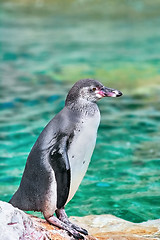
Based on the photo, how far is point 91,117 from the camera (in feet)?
14.6

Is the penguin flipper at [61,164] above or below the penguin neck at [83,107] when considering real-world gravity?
below

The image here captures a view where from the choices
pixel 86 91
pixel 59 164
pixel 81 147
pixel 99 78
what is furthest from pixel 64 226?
pixel 99 78

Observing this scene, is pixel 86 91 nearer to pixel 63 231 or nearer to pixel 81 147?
pixel 81 147

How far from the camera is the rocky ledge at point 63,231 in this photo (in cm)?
377

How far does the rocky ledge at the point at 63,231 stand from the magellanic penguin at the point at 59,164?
0.14m

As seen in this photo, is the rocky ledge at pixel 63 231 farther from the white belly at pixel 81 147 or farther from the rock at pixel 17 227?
the white belly at pixel 81 147

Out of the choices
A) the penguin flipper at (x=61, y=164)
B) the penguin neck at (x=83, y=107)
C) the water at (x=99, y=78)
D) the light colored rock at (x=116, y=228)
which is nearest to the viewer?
the penguin flipper at (x=61, y=164)

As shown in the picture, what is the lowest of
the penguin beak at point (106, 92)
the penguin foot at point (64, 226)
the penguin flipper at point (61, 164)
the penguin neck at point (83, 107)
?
the penguin foot at point (64, 226)

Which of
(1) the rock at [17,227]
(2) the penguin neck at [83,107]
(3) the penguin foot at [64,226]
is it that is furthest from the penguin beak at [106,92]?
(1) the rock at [17,227]

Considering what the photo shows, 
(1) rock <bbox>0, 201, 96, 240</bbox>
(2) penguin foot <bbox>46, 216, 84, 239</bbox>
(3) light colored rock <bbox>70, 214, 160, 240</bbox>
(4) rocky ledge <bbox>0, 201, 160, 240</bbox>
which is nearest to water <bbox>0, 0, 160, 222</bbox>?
(3) light colored rock <bbox>70, 214, 160, 240</bbox>

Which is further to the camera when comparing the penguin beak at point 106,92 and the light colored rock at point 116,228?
the light colored rock at point 116,228

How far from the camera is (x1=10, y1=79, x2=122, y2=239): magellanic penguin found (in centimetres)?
427

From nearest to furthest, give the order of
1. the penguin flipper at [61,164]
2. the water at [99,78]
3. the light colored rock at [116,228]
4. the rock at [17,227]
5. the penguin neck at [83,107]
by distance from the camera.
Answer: the rock at [17,227] → the penguin flipper at [61,164] → the penguin neck at [83,107] → the light colored rock at [116,228] → the water at [99,78]

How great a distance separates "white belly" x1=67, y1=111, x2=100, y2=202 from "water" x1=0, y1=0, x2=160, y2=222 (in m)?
1.94
